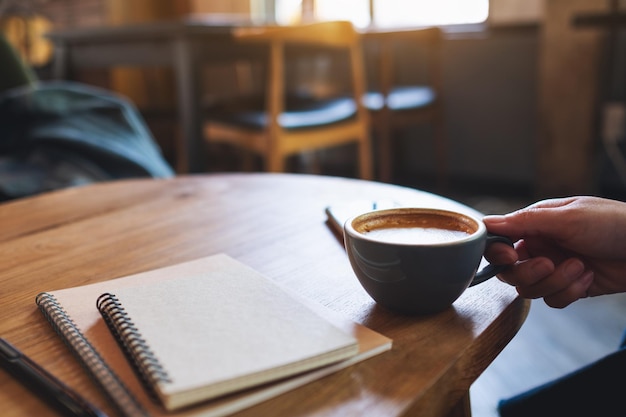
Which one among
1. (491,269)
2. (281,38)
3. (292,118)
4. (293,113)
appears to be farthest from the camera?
(293,113)

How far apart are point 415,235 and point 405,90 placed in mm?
2697

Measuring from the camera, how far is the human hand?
0.53 m

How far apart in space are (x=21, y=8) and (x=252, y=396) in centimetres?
508

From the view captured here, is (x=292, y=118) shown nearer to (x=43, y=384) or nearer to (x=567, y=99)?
(x=567, y=99)

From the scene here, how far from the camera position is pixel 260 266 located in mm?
646

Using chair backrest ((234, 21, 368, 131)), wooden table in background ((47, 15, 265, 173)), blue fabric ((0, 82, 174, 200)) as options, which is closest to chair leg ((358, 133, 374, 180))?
chair backrest ((234, 21, 368, 131))

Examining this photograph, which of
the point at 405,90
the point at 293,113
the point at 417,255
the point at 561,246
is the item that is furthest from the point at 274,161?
the point at 417,255

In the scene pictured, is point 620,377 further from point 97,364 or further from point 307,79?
point 307,79

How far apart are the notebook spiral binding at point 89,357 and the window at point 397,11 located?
3.08m

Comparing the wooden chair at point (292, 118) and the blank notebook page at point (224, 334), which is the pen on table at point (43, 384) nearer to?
the blank notebook page at point (224, 334)

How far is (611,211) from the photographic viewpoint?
1.89 feet

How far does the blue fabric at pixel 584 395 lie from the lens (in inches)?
25.2

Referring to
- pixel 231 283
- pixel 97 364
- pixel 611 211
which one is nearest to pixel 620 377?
pixel 611 211

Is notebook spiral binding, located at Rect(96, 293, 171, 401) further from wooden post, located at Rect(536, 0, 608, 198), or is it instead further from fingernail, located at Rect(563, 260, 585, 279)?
wooden post, located at Rect(536, 0, 608, 198)
